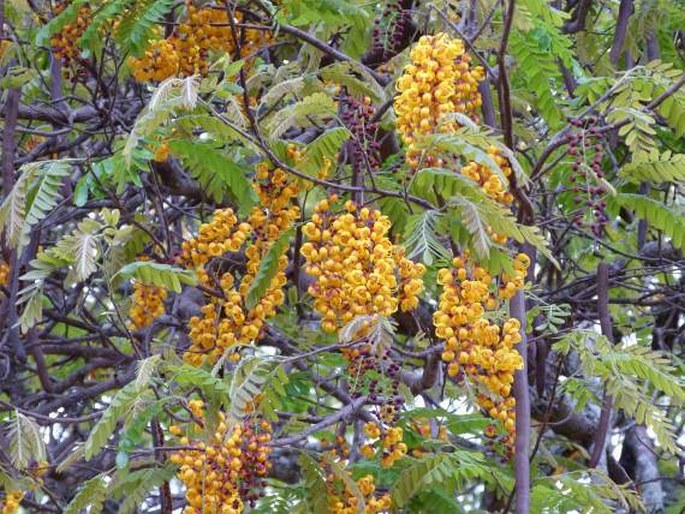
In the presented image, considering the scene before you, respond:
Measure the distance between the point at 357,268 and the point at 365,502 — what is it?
1.00 metres

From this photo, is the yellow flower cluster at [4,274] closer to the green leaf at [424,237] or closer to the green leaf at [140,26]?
the green leaf at [140,26]

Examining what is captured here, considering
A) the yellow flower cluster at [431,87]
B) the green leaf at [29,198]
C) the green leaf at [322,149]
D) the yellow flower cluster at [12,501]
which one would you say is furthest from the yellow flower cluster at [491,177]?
the yellow flower cluster at [12,501]

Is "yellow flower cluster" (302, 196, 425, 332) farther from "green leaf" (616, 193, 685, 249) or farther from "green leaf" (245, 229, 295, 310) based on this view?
"green leaf" (616, 193, 685, 249)

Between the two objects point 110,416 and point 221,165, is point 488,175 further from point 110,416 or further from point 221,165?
point 110,416

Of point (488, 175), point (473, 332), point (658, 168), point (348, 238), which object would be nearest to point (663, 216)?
point (658, 168)

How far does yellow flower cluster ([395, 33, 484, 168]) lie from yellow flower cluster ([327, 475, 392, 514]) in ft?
3.57

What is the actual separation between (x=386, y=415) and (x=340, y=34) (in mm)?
1958

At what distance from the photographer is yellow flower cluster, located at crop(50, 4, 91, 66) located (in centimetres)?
437

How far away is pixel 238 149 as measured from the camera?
412 centimetres

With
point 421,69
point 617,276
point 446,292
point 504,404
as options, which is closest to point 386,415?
point 504,404

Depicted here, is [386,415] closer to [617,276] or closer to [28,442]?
[28,442]

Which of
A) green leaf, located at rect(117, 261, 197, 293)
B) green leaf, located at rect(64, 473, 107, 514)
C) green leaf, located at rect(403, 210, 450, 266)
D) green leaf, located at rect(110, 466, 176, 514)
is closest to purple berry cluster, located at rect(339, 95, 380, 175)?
green leaf, located at rect(403, 210, 450, 266)

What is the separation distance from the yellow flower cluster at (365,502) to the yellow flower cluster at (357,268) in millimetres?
→ 723

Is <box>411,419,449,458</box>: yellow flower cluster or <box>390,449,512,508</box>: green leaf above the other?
<box>390,449,512,508</box>: green leaf
